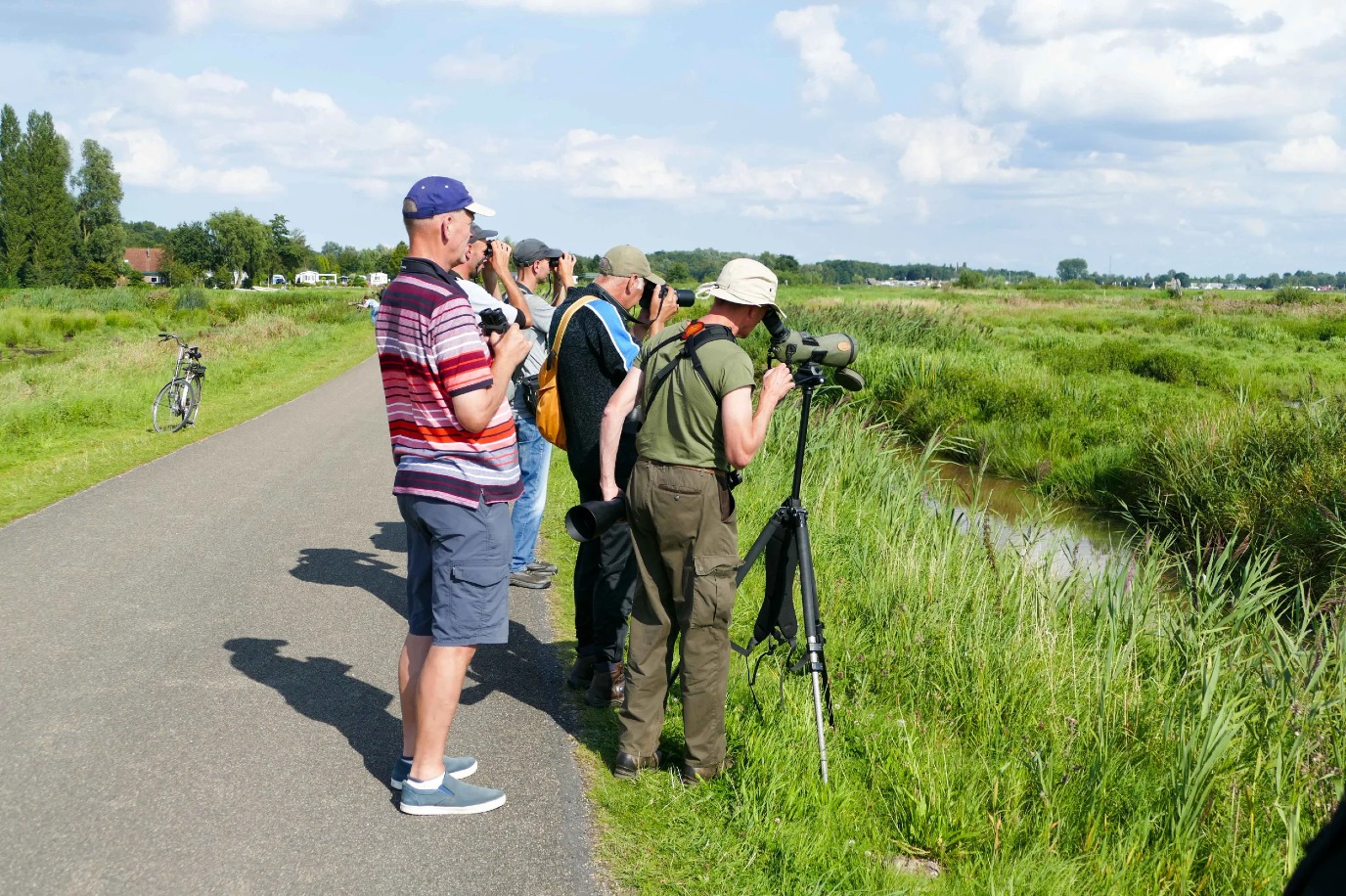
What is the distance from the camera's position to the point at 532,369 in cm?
608

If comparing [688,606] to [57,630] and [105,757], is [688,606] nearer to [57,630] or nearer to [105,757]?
[105,757]

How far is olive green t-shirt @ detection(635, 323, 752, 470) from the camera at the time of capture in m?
3.66

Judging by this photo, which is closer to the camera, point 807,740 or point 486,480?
point 486,480

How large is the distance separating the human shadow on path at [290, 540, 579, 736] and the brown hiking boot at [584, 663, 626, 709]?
122mm

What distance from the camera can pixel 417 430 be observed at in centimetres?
353

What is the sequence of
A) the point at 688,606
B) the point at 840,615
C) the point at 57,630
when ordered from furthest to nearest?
the point at 840,615 < the point at 57,630 < the point at 688,606

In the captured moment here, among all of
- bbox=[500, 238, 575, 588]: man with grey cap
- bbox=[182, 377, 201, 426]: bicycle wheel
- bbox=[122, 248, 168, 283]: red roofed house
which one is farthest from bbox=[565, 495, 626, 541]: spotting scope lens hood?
A: bbox=[122, 248, 168, 283]: red roofed house

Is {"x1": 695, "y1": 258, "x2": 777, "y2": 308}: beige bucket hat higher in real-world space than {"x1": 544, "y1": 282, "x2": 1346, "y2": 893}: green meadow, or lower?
higher

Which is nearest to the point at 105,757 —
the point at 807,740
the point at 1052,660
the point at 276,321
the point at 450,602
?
the point at 450,602

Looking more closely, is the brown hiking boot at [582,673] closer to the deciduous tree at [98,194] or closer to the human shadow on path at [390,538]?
the human shadow on path at [390,538]

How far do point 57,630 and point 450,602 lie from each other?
3.17 meters

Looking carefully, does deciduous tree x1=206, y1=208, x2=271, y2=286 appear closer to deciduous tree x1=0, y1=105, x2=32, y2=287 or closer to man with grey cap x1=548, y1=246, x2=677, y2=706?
deciduous tree x1=0, y1=105, x2=32, y2=287

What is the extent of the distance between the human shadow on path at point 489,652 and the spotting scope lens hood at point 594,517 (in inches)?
39.9

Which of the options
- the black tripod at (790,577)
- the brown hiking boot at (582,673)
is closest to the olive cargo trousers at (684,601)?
the black tripod at (790,577)
